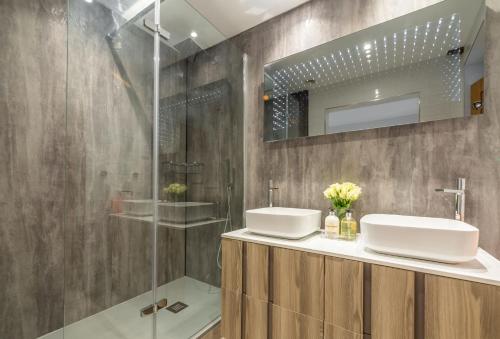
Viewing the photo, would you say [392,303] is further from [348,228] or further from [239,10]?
[239,10]

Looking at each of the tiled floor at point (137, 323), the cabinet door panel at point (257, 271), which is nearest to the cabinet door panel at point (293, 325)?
the cabinet door panel at point (257, 271)

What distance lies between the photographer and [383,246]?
1079 mm

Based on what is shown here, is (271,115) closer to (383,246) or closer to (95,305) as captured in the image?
(383,246)

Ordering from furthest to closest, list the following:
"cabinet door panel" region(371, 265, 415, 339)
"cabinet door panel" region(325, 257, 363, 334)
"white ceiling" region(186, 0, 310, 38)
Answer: "white ceiling" region(186, 0, 310, 38), "cabinet door panel" region(325, 257, 363, 334), "cabinet door panel" region(371, 265, 415, 339)

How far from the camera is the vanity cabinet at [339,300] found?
0.88 m

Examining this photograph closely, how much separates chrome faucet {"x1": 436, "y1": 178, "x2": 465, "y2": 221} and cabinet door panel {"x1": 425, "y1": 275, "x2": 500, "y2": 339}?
49cm

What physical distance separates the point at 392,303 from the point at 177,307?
1.43m

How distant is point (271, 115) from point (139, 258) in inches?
59.3

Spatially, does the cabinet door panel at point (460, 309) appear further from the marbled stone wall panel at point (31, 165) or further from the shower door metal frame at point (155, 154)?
the marbled stone wall panel at point (31, 165)

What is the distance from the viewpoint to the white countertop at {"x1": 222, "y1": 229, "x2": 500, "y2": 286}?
89cm

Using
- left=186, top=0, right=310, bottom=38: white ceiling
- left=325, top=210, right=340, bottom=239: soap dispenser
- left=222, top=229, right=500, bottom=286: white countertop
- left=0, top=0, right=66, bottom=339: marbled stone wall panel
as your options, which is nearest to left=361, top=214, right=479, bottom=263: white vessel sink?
left=222, top=229, right=500, bottom=286: white countertop

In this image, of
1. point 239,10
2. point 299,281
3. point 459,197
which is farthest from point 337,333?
point 239,10

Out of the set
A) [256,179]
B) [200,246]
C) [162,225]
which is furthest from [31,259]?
[256,179]

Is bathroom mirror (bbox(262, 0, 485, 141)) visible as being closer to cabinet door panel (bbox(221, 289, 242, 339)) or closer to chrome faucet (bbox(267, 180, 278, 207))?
chrome faucet (bbox(267, 180, 278, 207))
